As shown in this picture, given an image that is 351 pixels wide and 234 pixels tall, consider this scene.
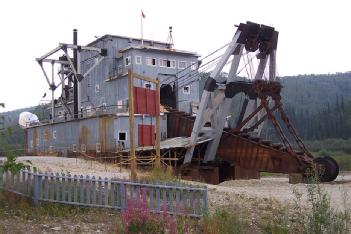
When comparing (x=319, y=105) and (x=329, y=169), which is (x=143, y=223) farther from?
(x=319, y=105)

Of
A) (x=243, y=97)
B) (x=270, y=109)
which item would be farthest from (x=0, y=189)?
(x=243, y=97)

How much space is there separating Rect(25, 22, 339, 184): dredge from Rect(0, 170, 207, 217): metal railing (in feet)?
8.51

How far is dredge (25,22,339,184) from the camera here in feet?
68.0

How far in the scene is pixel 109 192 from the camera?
10.4m

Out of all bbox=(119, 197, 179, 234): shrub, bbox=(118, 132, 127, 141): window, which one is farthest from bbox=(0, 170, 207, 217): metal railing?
bbox=(118, 132, 127, 141): window

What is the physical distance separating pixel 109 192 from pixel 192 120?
18605mm

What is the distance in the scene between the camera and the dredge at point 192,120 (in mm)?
20719

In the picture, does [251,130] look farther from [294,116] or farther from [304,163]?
[294,116]

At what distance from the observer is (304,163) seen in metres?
20.6

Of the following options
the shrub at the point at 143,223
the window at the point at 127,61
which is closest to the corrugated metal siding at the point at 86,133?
the window at the point at 127,61

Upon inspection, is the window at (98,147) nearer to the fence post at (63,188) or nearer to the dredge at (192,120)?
the dredge at (192,120)

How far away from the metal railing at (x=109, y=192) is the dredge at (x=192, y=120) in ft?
8.51

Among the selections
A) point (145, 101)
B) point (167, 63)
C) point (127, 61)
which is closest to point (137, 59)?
point (127, 61)

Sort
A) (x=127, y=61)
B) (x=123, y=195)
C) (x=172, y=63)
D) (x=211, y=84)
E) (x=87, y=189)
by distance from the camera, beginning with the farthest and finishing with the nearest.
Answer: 1. (x=172, y=63)
2. (x=127, y=61)
3. (x=211, y=84)
4. (x=87, y=189)
5. (x=123, y=195)
